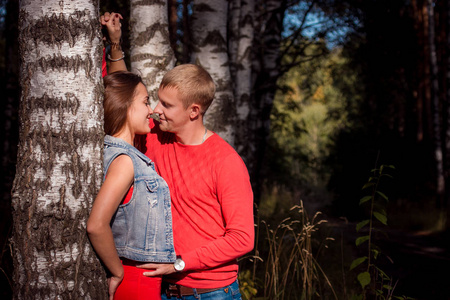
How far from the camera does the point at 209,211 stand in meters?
2.21

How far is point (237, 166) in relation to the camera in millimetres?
2180

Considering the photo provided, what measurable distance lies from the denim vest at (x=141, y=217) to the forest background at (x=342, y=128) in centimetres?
160

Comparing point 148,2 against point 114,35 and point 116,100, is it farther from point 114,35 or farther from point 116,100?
point 116,100

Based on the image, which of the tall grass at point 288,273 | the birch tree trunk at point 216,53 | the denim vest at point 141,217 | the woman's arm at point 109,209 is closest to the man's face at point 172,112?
the denim vest at point 141,217

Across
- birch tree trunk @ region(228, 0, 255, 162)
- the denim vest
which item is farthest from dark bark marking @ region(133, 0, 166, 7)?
birch tree trunk @ region(228, 0, 255, 162)

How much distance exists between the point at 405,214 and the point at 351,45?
530cm

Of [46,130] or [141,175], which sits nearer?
[46,130]

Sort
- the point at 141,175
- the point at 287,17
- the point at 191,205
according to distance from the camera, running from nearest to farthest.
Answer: the point at 141,175, the point at 191,205, the point at 287,17

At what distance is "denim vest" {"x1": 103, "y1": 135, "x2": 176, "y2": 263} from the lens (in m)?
2.07

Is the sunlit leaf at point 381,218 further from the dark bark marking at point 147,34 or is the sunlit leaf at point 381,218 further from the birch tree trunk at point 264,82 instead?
the birch tree trunk at point 264,82

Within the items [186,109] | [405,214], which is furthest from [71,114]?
[405,214]

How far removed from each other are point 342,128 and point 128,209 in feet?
39.1

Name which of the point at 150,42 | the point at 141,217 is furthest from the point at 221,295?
the point at 150,42

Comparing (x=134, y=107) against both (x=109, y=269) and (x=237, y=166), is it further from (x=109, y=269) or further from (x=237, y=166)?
(x=109, y=269)
